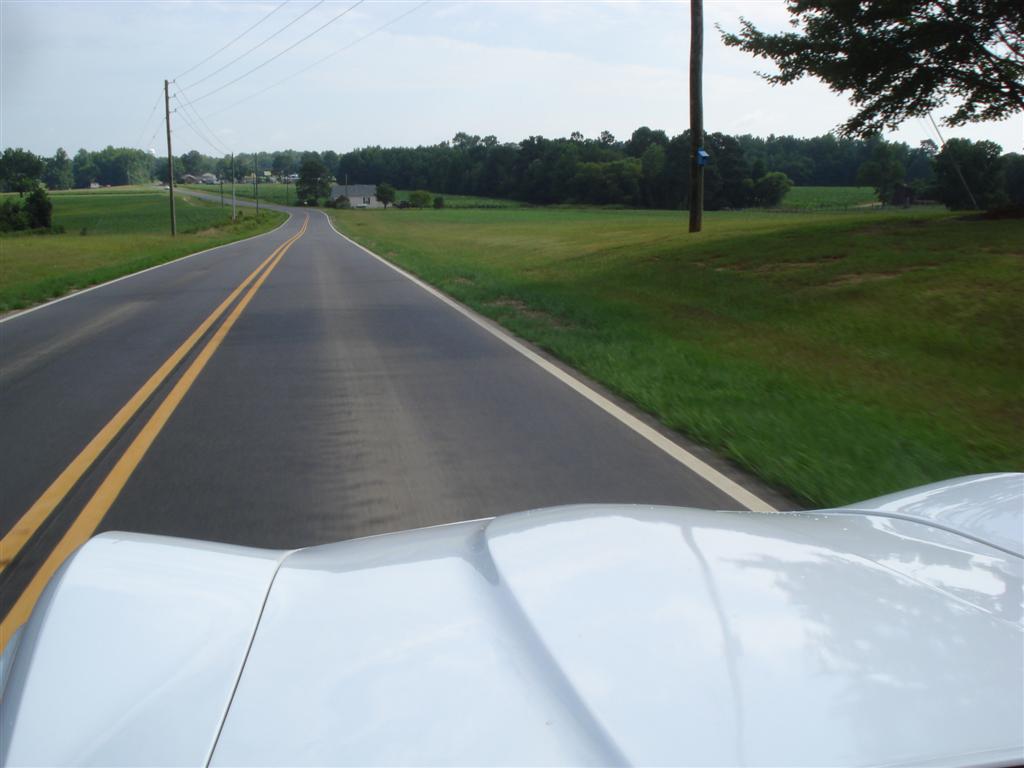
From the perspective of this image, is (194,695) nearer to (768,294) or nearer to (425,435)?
(425,435)

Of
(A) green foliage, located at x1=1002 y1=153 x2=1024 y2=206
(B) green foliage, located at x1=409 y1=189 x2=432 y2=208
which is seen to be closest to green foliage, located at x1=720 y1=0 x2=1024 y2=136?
(A) green foliage, located at x1=1002 y1=153 x2=1024 y2=206

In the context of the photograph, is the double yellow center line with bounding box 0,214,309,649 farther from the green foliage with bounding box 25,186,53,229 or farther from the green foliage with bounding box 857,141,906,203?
the green foliage with bounding box 25,186,53,229

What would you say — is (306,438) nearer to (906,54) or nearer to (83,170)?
(906,54)

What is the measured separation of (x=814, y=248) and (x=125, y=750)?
2104 cm

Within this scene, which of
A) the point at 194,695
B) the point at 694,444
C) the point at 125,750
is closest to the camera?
the point at 125,750

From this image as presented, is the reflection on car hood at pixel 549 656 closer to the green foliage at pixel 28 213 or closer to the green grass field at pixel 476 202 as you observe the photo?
the green foliage at pixel 28 213

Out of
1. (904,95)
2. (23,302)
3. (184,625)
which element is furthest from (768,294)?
(184,625)

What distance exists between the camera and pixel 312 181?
604 ft

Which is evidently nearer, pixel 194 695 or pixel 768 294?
pixel 194 695

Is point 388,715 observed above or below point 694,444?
above

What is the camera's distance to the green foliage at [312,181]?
183250 mm

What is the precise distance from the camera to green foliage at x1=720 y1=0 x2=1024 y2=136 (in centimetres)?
1889

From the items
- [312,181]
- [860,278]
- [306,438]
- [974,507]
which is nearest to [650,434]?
[306,438]

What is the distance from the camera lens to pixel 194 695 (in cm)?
153
